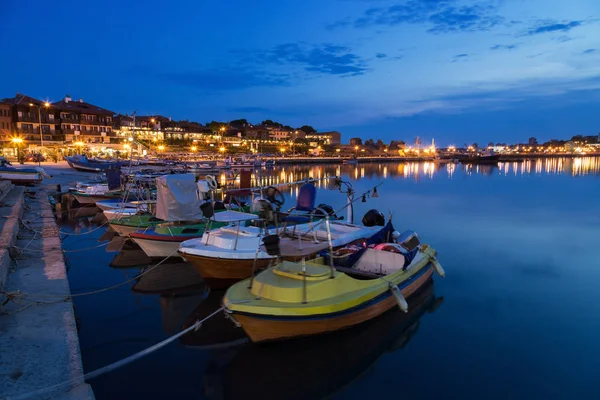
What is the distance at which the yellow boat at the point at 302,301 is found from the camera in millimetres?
8086

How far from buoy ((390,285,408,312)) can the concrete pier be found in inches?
254

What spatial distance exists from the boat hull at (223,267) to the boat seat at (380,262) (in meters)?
2.72

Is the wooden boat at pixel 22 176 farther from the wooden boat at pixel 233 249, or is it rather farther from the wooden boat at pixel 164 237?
the wooden boat at pixel 233 249

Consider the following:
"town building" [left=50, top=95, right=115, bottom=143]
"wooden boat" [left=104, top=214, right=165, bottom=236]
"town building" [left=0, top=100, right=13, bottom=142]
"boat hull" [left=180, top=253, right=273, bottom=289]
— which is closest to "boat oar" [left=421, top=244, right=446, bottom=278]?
"boat hull" [left=180, top=253, right=273, bottom=289]

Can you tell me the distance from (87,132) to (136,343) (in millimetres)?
86428

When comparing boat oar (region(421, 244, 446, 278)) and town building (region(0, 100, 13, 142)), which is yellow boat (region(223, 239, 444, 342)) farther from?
town building (region(0, 100, 13, 142))

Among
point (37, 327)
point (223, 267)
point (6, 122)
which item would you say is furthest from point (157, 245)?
point (6, 122)

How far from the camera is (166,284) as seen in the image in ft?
45.2

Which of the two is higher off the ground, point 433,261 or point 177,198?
point 177,198

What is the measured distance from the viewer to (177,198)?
16156 mm

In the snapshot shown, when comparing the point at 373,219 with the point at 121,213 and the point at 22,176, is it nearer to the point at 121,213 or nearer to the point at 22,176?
the point at 121,213

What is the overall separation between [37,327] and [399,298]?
760 centimetres

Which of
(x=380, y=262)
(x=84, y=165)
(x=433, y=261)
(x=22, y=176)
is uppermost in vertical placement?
(x=84, y=165)

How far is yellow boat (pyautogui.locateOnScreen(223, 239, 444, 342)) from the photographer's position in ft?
26.5
